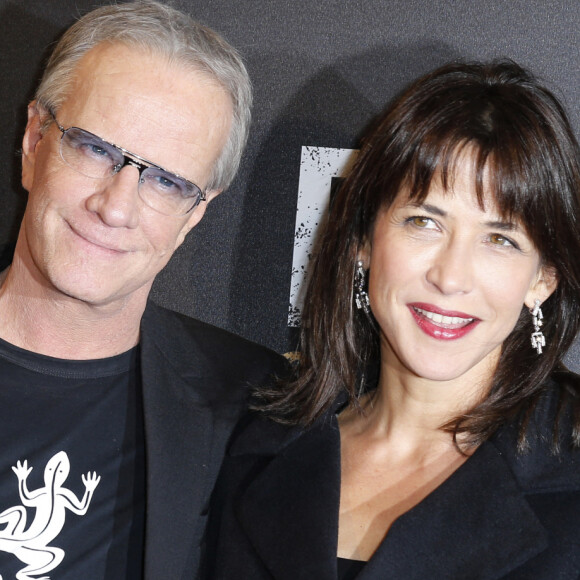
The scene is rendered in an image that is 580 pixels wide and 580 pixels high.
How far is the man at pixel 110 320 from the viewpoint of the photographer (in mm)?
1762

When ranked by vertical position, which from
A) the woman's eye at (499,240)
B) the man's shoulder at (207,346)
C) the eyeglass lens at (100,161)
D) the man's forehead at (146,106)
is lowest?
the man's shoulder at (207,346)

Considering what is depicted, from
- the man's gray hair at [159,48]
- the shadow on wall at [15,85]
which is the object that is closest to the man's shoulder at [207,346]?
the man's gray hair at [159,48]

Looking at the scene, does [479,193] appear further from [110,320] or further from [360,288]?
[110,320]

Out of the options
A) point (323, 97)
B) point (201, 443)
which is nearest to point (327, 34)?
point (323, 97)

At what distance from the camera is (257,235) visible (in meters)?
2.39

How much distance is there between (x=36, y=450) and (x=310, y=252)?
0.91m

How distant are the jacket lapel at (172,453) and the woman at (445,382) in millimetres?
74

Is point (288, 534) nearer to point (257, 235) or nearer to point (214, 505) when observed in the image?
point (214, 505)

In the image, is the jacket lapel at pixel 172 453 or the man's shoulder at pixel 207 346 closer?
the jacket lapel at pixel 172 453

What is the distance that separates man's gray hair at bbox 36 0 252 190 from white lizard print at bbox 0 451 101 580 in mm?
728

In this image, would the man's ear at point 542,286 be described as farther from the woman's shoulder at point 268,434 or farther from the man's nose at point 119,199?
the man's nose at point 119,199

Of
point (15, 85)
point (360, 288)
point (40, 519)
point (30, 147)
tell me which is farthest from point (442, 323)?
point (15, 85)

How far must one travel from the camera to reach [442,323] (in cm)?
179

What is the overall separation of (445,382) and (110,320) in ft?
2.43
